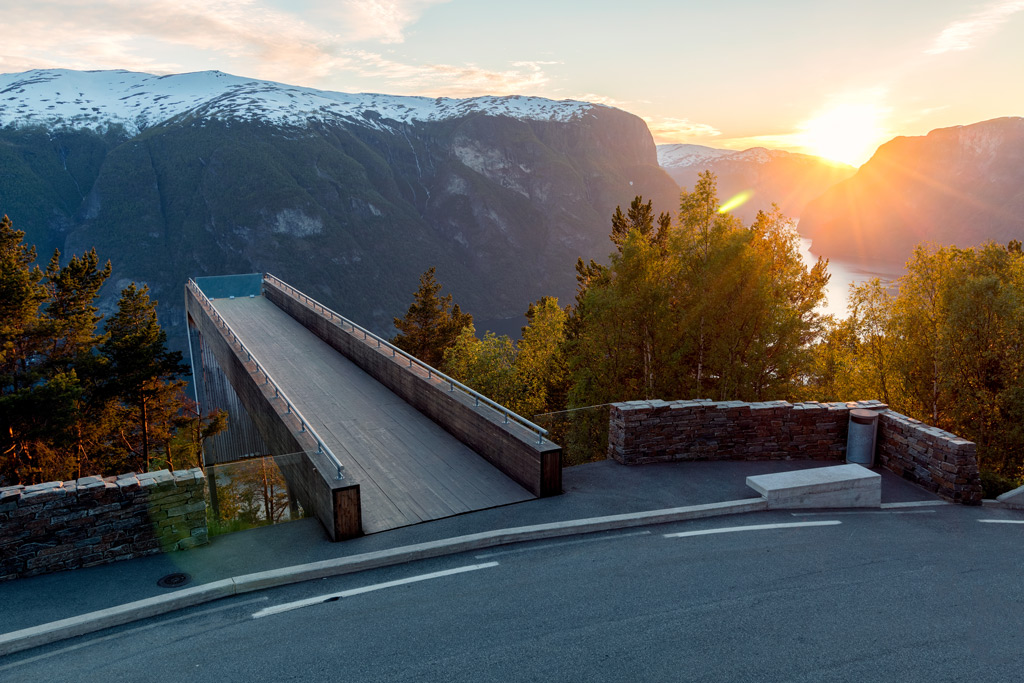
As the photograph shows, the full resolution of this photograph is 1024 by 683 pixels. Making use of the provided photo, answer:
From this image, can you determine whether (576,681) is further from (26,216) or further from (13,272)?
(26,216)

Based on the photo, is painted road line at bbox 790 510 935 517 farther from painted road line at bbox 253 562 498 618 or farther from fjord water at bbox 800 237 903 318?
fjord water at bbox 800 237 903 318

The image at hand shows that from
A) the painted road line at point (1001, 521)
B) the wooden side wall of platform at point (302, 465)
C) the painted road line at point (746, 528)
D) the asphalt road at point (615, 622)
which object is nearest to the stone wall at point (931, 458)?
the painted road line at point (1001, 521)

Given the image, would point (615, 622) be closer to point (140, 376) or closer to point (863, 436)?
point (863, 436)

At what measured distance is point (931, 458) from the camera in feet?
42.1

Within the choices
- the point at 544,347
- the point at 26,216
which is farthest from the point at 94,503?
the point at 26,216

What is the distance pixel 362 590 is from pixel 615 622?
334cm

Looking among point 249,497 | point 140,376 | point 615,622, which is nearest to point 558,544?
point 615,622

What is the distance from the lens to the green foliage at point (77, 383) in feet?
86.0

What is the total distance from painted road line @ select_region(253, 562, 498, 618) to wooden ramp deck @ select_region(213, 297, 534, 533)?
1.76 meters

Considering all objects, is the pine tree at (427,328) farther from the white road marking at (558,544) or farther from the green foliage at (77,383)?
the white road marking at (558,544)

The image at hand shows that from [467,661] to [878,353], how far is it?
950 inches

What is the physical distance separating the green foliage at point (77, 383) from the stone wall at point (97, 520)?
19942 millimetres

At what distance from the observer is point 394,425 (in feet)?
50.4

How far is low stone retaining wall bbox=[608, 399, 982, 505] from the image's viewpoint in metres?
13.1
